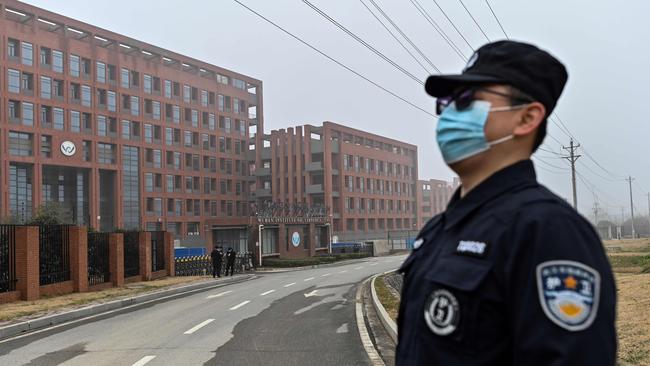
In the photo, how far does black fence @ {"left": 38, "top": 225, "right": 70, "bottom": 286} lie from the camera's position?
19.0 metres

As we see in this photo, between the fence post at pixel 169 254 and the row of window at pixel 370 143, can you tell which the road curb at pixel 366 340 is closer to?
the fence post at pixel 169 254

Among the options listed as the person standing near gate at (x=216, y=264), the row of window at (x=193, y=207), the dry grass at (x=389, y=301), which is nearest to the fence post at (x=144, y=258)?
the person standing near gate at (x=216, y=264)

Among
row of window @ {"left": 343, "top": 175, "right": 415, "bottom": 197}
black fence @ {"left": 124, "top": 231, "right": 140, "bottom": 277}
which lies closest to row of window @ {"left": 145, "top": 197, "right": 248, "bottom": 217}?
row of window @ {"left": 343, "top": 175, "right": 415, "bottom": 197}

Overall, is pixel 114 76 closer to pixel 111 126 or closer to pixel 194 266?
pixel 111 126

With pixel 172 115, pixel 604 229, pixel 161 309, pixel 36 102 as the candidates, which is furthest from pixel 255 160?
pixel 161 309

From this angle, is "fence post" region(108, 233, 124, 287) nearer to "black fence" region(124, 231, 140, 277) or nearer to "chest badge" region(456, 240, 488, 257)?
"black fence" region(124, 231, 140, 277)

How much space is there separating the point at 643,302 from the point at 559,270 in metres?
10.7

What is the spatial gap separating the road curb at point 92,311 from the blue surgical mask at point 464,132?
1234cm

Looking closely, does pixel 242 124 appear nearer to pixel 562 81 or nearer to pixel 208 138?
pixel 208 138

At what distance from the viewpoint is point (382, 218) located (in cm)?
9006

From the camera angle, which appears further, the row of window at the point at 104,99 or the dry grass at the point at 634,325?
the row of window at the point at 104,99

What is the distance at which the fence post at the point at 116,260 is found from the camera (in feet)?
75.3

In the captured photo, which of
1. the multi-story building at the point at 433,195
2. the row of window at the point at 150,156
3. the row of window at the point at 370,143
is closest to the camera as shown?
the row of window at the point at 150,156

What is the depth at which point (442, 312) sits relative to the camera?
1.49m
